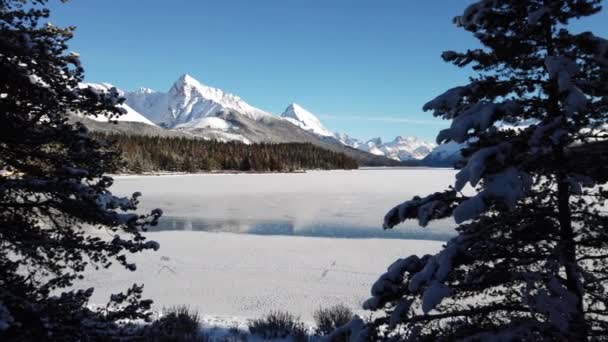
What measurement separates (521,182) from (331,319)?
6.28 metres

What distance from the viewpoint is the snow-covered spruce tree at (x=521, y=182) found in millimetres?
3096

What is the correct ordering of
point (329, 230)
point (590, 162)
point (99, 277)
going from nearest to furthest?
point (590, 162), point (99, 277), point (329, 230)

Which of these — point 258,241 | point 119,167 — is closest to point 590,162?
point 119,167

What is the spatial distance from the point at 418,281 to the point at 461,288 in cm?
69

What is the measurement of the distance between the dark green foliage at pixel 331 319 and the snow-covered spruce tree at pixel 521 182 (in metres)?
4.40

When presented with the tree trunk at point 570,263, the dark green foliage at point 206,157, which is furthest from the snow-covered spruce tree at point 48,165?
the dark green foliage at point 206,157

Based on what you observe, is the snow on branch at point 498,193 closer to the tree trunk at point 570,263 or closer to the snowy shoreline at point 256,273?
the tree trunk at point 570,263

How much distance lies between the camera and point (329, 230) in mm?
22812

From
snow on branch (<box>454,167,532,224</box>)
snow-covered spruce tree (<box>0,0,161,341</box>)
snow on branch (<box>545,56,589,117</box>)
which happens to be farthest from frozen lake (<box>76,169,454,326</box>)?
snow on branch (<box>545,56,589,117</box>)

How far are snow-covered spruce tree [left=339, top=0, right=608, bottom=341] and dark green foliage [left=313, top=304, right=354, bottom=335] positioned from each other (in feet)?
14.4

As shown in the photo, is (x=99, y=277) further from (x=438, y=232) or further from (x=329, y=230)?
(x=438, y=232)

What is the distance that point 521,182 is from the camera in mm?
3012

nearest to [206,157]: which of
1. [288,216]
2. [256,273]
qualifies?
[288,216]

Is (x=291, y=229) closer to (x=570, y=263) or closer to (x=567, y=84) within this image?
(x=570, y=263)
